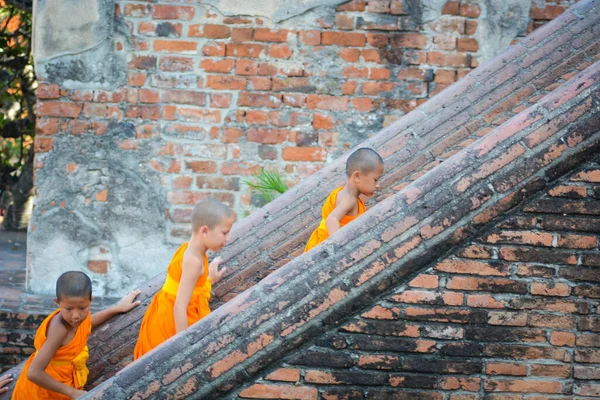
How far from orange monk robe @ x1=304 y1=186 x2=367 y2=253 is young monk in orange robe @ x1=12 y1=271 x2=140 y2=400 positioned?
1306mm

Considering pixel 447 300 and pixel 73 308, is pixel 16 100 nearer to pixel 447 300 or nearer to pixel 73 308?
pixel 73 308

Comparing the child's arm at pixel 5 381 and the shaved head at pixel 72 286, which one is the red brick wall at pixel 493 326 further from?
the child's arm at pixel 5 381

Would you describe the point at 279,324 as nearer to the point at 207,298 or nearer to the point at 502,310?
the point at 502,310

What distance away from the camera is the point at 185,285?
4.09 metres

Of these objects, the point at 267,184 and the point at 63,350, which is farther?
the point at 267,184

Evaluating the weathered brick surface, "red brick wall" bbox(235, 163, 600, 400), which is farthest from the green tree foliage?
"red brick wall" bbox(235, 163, 600, 400)

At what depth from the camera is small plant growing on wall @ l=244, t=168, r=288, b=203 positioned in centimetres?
573

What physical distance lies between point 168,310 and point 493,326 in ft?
5.94

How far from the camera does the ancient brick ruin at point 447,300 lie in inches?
123

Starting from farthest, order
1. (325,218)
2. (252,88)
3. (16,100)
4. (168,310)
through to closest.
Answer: (16,100) < (252,88) < (325,218) < (168,310)

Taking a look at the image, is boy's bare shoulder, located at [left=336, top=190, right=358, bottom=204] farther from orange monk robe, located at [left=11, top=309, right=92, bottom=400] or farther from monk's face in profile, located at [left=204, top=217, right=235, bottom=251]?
orange monk robe, located at [left=11, top=309, right=92, bottom=400]

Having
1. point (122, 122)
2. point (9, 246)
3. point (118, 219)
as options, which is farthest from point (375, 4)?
point (9, 246)

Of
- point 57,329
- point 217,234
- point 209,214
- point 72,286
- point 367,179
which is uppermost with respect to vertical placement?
point 367,179

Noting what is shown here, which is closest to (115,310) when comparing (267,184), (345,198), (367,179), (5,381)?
(5,381)
